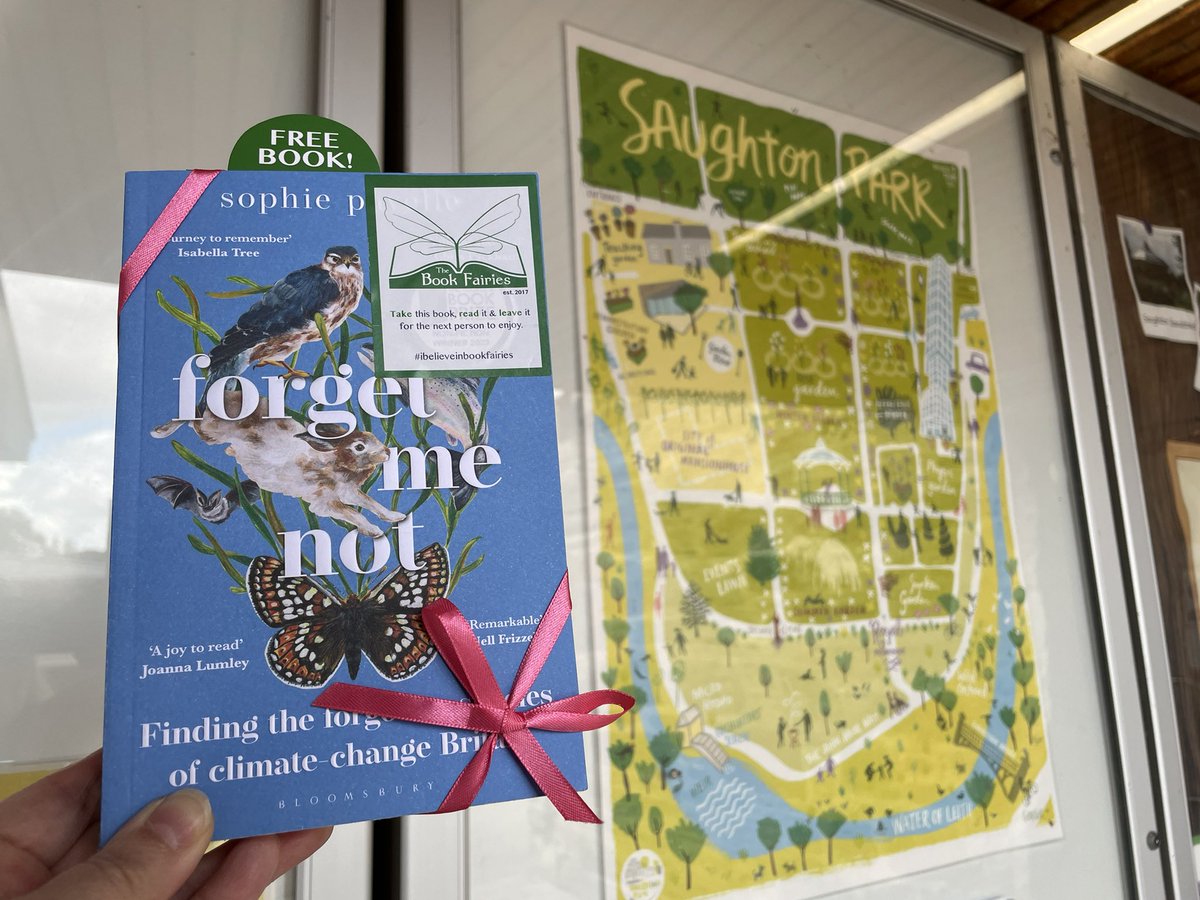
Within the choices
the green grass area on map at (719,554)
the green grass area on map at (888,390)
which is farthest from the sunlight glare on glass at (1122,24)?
the green grass area on map at (719,554)

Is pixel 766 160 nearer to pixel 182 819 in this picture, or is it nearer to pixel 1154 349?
pixel 1154 349

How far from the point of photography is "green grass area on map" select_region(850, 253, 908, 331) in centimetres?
114

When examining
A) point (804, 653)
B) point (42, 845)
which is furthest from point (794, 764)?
point (42, 845)

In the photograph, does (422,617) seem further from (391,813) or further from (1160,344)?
(1160,344)

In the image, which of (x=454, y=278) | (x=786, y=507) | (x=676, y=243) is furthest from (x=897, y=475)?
(x=454, y=278)

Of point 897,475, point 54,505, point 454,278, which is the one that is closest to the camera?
point 454,278

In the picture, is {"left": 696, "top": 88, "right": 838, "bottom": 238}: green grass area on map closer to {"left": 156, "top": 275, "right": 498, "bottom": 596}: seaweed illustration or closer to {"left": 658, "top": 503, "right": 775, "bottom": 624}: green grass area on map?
{"left": 658, "top": 503, "right": 775, "bottom": 624}: green grass area on map

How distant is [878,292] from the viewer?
3.79ft

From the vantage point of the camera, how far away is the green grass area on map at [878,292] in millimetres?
1138

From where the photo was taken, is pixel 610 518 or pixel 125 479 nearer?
pixel 125 479

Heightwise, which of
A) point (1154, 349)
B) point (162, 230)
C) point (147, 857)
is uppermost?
point (1154, 349)

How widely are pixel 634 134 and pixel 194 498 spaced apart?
2.32 feet

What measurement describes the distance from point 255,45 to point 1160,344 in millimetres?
1414

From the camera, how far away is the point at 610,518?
891mm
